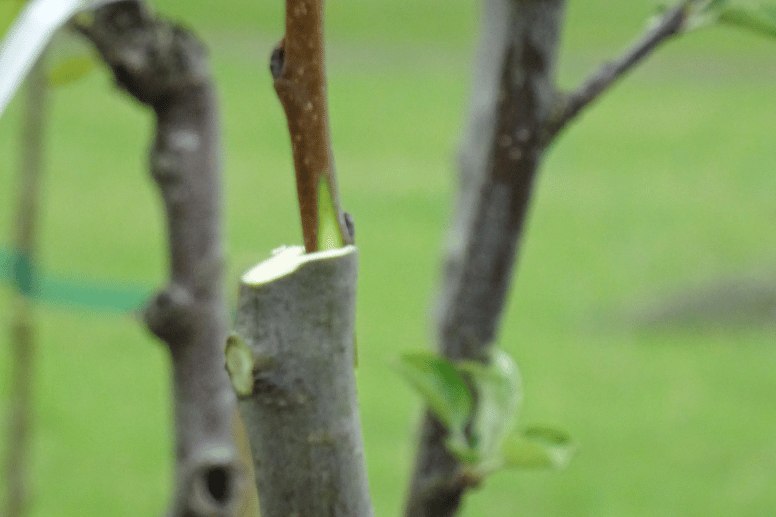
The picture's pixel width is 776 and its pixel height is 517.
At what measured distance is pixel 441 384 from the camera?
25 cm

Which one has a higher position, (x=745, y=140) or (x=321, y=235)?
(x=321, y=235)

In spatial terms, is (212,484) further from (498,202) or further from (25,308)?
(25,308)

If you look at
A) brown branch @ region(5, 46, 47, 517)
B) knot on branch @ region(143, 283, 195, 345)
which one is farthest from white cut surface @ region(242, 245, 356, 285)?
brown branch @ region(5, 46, 47, 517)

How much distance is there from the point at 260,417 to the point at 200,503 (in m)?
0.24

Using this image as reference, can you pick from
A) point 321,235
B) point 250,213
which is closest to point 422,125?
point 250,213

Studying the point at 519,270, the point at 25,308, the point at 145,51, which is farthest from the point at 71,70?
the point at 519,270

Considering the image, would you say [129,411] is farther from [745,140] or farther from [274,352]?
[745,140]

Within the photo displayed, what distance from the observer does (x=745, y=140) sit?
234 centimetres

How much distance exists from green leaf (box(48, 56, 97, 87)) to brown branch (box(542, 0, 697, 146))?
0.20 m

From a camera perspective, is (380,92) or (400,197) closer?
(400,197)

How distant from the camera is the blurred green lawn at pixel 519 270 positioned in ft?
3.79

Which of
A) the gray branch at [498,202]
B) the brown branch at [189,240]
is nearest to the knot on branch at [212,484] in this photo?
the brown branch at [189,240]

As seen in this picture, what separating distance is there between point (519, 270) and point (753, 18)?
149cm

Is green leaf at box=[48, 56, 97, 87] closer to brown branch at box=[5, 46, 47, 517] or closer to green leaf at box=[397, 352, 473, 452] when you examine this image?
green leaf at box=[397, 352, 473, 452]
